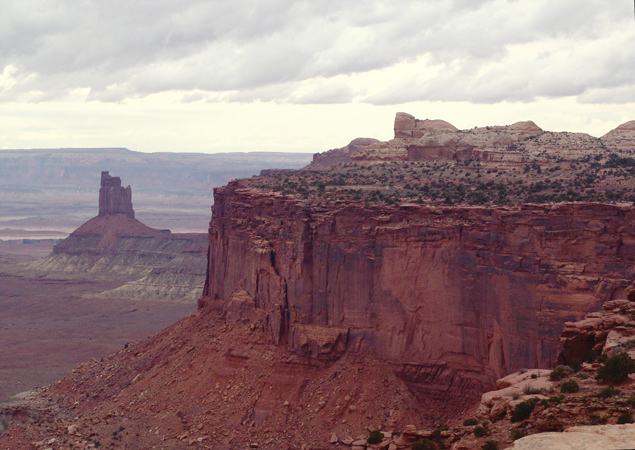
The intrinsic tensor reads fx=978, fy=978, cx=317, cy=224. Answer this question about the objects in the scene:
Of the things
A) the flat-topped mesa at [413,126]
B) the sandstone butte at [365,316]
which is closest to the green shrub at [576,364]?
the sandstone butte at [365,316]

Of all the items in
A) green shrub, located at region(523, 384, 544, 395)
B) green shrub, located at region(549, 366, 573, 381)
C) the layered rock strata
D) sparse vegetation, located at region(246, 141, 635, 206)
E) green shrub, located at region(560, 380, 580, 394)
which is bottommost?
green shrub, located at region(523, 384, 544, 395)

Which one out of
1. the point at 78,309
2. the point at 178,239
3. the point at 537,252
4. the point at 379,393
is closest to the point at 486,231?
the point at 537,252

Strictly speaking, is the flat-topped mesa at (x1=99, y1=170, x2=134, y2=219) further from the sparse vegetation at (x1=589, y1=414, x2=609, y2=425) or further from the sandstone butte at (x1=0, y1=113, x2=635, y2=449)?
the sparse vegetation at (x1=589, y1=414, x2=609, y2=425)

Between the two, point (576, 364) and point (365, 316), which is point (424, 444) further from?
point (365, 316)

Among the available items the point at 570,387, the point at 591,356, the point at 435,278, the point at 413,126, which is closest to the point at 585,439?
the point at 570,387

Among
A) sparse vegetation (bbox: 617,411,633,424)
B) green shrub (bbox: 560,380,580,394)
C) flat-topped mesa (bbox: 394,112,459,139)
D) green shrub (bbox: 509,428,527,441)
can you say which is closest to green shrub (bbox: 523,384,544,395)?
green shrub (bbox: 560,380,580,394)

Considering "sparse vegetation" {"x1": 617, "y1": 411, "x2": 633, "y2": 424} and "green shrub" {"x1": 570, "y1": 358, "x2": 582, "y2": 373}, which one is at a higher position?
"sparse vegetation" {"x1": 617, "y1": 411, "x2": 633, "y2": 424}

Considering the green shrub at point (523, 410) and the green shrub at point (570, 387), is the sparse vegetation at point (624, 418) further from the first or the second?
the green shrub at point (570, 387)

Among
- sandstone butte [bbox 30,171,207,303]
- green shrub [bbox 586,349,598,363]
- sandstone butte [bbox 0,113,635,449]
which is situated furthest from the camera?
sandstone butte [bbox 30,171,207,303]
